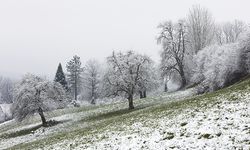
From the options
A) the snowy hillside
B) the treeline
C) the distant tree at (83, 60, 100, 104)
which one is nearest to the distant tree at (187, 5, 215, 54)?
the treeline

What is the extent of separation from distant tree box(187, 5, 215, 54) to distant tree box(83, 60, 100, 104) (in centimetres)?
3488

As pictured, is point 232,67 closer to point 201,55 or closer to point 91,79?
point 201,55

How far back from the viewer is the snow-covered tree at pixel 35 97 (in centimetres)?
4978

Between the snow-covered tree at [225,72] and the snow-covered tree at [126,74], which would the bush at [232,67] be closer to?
the snow-covered tree at [225,72]

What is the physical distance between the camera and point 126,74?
50.4 meters

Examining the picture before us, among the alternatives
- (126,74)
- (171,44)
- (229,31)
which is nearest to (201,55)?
(171,44)

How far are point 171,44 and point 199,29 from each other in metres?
15.9

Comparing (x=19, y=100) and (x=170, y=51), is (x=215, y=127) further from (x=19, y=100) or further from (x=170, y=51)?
(x=170, y=51)

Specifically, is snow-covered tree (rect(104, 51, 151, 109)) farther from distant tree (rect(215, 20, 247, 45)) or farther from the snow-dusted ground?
distant tree (rect(215, 20, 247, 45))

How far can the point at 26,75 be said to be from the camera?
53969mm

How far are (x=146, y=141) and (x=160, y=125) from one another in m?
3.29

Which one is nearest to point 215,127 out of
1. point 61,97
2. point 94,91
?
point 61,97

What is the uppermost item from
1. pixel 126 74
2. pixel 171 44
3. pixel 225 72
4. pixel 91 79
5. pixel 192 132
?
pixel 171 44

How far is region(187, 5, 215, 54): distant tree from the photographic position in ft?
270
